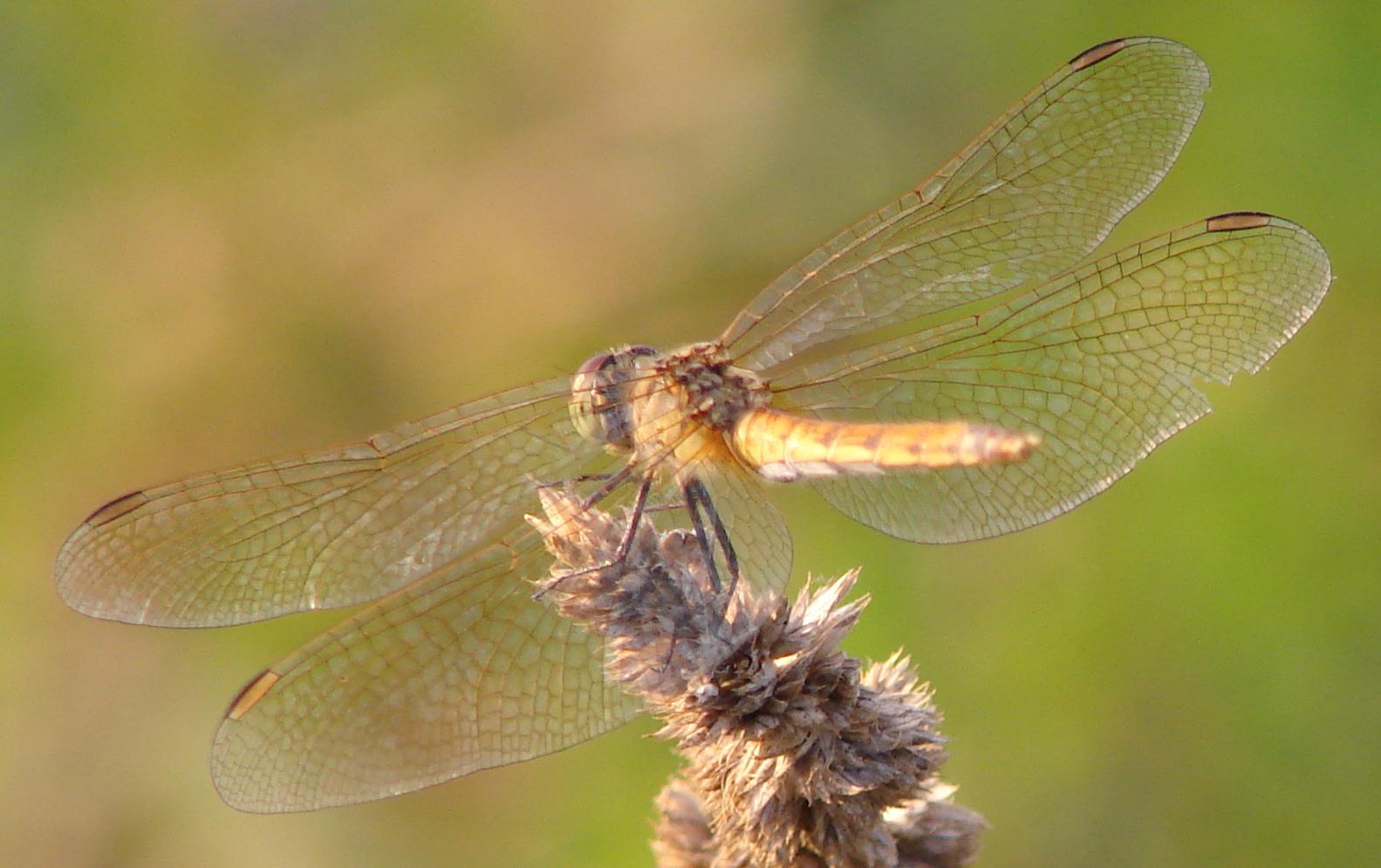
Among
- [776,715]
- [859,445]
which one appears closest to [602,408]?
[859,445]

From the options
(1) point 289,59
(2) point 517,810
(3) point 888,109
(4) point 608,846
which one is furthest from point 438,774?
(1) point 289,59

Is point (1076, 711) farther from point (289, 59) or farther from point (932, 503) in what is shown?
point (289, 59)

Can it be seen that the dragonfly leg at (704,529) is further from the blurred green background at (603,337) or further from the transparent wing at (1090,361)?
the blurred green background at (603,337)

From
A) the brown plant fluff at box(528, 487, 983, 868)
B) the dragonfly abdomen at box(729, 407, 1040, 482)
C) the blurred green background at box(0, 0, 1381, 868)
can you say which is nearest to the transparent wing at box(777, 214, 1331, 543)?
the dragonfly abdomen at box(729, 407, 1040, 482)

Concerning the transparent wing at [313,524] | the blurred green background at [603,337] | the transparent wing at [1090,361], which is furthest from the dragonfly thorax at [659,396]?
the blurred green background at [603,337]

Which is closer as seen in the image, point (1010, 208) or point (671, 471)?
point (671, 471)

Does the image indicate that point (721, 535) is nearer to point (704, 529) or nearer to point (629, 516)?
point (704, 529)
